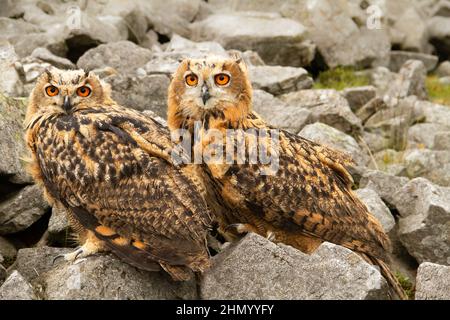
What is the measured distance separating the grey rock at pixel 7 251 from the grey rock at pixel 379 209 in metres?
3.24

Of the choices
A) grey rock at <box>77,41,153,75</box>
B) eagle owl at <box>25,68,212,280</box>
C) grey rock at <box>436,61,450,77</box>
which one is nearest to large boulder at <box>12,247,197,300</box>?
eagle owl at <box>25,68,212,280</box>

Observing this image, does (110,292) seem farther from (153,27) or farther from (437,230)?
(153,27)

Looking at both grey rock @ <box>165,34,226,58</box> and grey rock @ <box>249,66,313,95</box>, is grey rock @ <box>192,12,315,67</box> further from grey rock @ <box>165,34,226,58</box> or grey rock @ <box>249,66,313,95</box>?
grey rock @ <box>249,66,313,95</box>

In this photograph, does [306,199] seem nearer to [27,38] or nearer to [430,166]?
[430,166]

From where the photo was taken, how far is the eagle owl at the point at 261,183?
220 inches

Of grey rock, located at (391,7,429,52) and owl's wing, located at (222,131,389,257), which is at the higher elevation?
owl's wing, located at (222,131,389,257)

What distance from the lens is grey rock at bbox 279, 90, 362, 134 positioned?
9.16 meters

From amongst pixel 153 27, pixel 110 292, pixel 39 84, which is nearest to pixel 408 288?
pixel 110 292

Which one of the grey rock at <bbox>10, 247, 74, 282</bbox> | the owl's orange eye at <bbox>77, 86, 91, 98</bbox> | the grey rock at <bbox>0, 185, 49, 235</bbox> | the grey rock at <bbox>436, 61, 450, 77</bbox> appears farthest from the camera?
the grey rock at <bbox>436, 61, 450, 77</bbox>

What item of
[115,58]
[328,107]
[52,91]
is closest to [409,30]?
[328,107]

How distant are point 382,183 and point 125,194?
337 cm

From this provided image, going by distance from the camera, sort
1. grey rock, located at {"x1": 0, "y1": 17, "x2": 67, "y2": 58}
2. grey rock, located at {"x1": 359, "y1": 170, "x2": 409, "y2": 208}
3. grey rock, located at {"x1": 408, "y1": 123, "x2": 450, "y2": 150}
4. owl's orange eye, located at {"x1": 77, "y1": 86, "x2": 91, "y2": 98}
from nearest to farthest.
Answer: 1. owl's orange eye, located at {"x1": 77, "y1": 86, "x2": 91, "y2": 98}
2. grey rock, located at {"x1": 359, "y1": 170, "x2": 409, "y2": 208}
3. grey rock, located at {"x1": 408, "y1": 123, "x2": 450, "y2": 150}
4. grey rock, located at {"x1": 0, "y1": 17, "x2": 67, "y2": 58}

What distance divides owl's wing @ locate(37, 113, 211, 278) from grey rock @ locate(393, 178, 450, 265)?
2.41 meters
